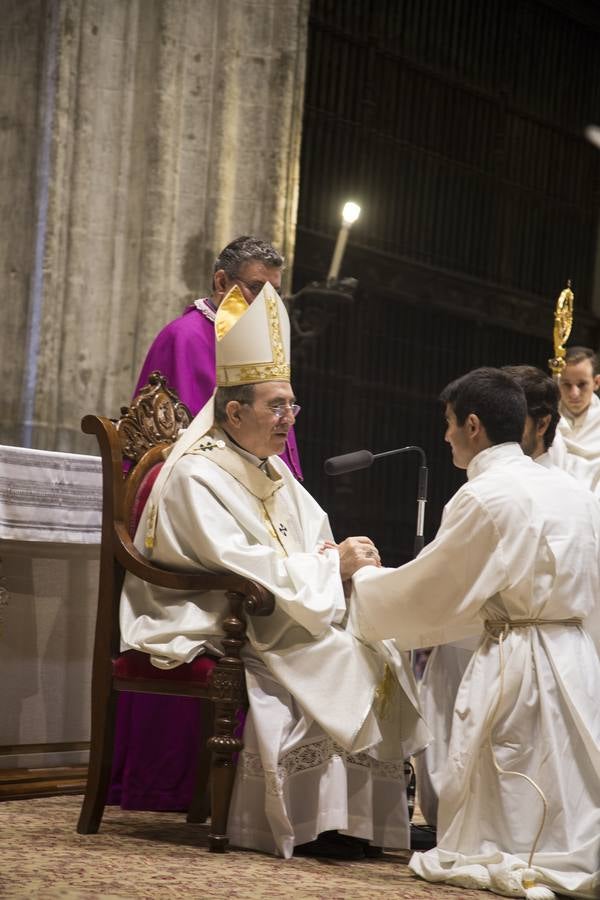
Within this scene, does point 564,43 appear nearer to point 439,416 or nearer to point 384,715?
point 439,416

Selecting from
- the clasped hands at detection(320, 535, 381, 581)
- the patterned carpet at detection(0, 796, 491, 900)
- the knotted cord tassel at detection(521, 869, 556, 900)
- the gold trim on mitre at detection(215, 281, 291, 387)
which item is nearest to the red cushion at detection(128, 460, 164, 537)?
the gold trim on mitre at detection(215, 281, 291, 387)

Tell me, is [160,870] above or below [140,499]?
below

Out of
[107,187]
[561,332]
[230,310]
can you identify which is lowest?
[230,310]

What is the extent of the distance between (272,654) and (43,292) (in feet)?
11.4

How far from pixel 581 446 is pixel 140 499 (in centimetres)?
273

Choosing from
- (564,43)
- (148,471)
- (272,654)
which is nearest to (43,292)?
(148,471)

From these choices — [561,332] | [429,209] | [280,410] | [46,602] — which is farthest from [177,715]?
[429,209]

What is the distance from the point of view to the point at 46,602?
182 inches

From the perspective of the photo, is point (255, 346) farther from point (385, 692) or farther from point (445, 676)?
point (445, 676)

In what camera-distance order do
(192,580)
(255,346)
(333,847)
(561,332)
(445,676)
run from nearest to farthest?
Answer: (192,580) → (333,847) → (255,346) → (445,676) → (561,332)

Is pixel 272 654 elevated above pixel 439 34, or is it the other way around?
pixel 439 34

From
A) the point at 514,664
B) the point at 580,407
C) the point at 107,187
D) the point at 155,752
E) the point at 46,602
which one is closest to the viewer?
the point at 514,664

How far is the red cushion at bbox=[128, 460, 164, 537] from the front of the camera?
4008 millimetres

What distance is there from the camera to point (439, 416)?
31.3 feet
